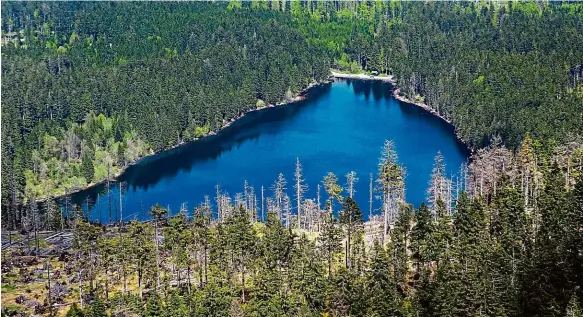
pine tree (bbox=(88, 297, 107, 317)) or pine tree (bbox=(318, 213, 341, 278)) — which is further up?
pine tree (bbox=(318, 213, 341, 278))

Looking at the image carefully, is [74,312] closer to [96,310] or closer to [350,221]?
[96,310]

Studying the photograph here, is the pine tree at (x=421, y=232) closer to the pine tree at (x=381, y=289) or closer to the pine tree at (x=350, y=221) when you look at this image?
the pine tree at (x=381, y=289)

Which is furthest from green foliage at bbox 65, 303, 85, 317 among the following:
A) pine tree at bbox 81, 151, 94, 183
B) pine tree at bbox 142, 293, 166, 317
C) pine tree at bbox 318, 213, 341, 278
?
pine tree at bbox 81, 151, 94, 183

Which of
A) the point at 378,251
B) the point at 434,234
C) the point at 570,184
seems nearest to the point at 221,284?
the point at 378,251

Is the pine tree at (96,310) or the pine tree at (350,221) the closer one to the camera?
the pine tree at (96,310)

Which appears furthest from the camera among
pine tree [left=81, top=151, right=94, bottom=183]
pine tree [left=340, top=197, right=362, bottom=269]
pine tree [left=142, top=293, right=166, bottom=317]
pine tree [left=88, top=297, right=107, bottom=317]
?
pine tree [left=81, top=151, right=94, bottom=183]

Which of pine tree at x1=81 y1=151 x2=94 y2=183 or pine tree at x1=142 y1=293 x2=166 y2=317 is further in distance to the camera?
pine tree at x1=81 y1=151 x2=94 y2=183

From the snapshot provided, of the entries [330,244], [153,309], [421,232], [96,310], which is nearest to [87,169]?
[330,244]

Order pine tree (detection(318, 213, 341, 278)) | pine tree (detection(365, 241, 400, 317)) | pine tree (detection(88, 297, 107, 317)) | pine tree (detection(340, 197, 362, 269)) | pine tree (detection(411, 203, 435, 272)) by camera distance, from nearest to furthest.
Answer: pine tree (detection(365, 241, 400, 317)) → pine tree (detection(88, 297, 107, 317)) → pine tree (detection(411, 203, 435, 272)) → pine tree (detection(318, 213, 341, 278)) → pine tree (detection(340, 197, 362, 269))

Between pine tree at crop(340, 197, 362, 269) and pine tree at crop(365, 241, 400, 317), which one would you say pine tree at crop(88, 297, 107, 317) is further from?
pine tree at crop(340, 197, 362, 269)

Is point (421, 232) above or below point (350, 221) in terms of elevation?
above

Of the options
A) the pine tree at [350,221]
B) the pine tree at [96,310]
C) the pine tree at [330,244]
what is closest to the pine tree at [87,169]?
the pine tree at [350,221]
